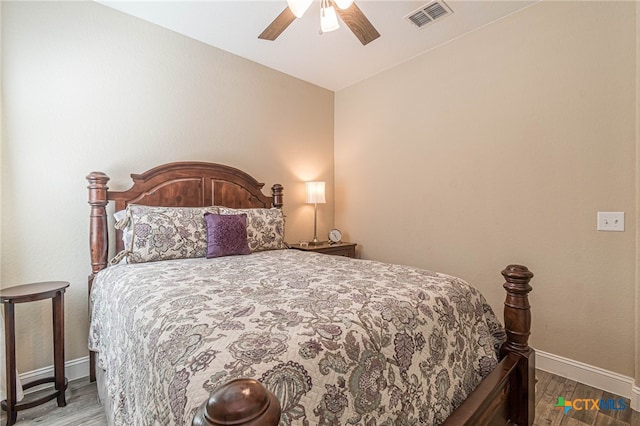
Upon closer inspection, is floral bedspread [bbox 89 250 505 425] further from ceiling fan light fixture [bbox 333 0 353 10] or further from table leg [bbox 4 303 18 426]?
ceiling fan light fixture [bbox 333 0 353 10]

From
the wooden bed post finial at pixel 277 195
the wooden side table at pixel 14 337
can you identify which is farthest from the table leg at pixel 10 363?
the wooden bed post finial at pixel 277 195

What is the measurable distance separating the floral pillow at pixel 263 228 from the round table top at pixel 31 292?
1.12 metres

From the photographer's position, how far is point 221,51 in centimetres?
292

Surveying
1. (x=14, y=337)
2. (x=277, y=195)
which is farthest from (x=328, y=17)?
(x=14, y=337)

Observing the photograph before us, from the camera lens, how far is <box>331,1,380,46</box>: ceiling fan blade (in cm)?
189

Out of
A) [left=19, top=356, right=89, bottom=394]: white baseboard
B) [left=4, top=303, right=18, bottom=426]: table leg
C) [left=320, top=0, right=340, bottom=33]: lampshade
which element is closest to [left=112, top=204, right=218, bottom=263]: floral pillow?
[left=4, top=303, right=18, bottom=426]: table leg

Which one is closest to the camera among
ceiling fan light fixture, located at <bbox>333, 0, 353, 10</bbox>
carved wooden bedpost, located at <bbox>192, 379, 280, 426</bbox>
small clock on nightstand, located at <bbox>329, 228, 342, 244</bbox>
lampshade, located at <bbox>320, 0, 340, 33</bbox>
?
carved wooden bedpost, located at <bbox>192, 379, 280, 426</bbox>

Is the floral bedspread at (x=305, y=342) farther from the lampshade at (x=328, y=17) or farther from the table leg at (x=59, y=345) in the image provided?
the lampshade at (x=328, y=17)

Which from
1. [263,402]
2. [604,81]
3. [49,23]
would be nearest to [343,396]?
[263,402]

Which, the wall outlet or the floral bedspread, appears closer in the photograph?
the floral bedspread

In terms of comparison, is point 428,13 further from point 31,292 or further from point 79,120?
point 31,292

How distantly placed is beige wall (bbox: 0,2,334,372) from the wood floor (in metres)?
0.35

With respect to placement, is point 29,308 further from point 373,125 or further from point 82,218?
point 373,125

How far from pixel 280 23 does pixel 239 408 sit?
2.29 meters
